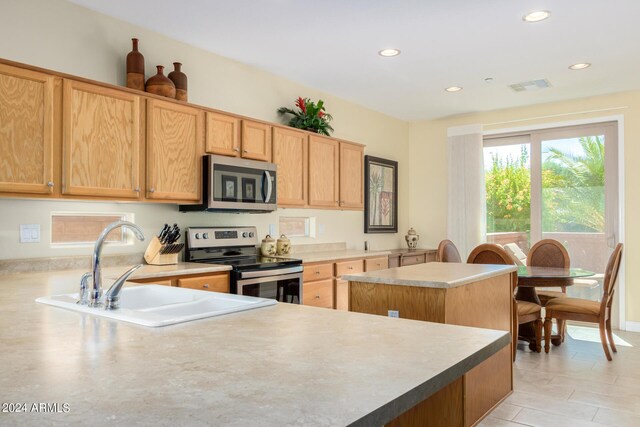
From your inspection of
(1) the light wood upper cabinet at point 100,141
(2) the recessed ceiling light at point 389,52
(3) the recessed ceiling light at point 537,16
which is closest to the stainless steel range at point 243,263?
(1) the light wood upper cabinet at point 100,141

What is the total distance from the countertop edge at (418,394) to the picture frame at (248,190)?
2.85 metres

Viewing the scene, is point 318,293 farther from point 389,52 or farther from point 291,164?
point 389,52

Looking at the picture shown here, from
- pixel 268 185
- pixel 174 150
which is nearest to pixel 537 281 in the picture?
pixel 268 185

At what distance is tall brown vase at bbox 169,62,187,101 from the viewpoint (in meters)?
3.51

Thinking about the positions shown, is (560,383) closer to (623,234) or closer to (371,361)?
(623,234)

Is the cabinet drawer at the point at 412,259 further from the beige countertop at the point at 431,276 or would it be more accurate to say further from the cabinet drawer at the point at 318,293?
the beige countertop at the point at 431,276

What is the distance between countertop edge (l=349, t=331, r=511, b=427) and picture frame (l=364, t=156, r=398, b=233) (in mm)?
4628

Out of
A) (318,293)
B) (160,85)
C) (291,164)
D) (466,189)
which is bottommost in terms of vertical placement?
(318,293)

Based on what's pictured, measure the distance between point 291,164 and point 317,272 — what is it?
3.25 feet

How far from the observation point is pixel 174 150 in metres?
3.36

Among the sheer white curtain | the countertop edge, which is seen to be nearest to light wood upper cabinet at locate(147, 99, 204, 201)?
the countertop edge

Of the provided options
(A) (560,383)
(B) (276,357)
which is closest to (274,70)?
(A) (560,383)

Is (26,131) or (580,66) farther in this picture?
(580,66)

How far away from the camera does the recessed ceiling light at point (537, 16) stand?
3193 millimetres
